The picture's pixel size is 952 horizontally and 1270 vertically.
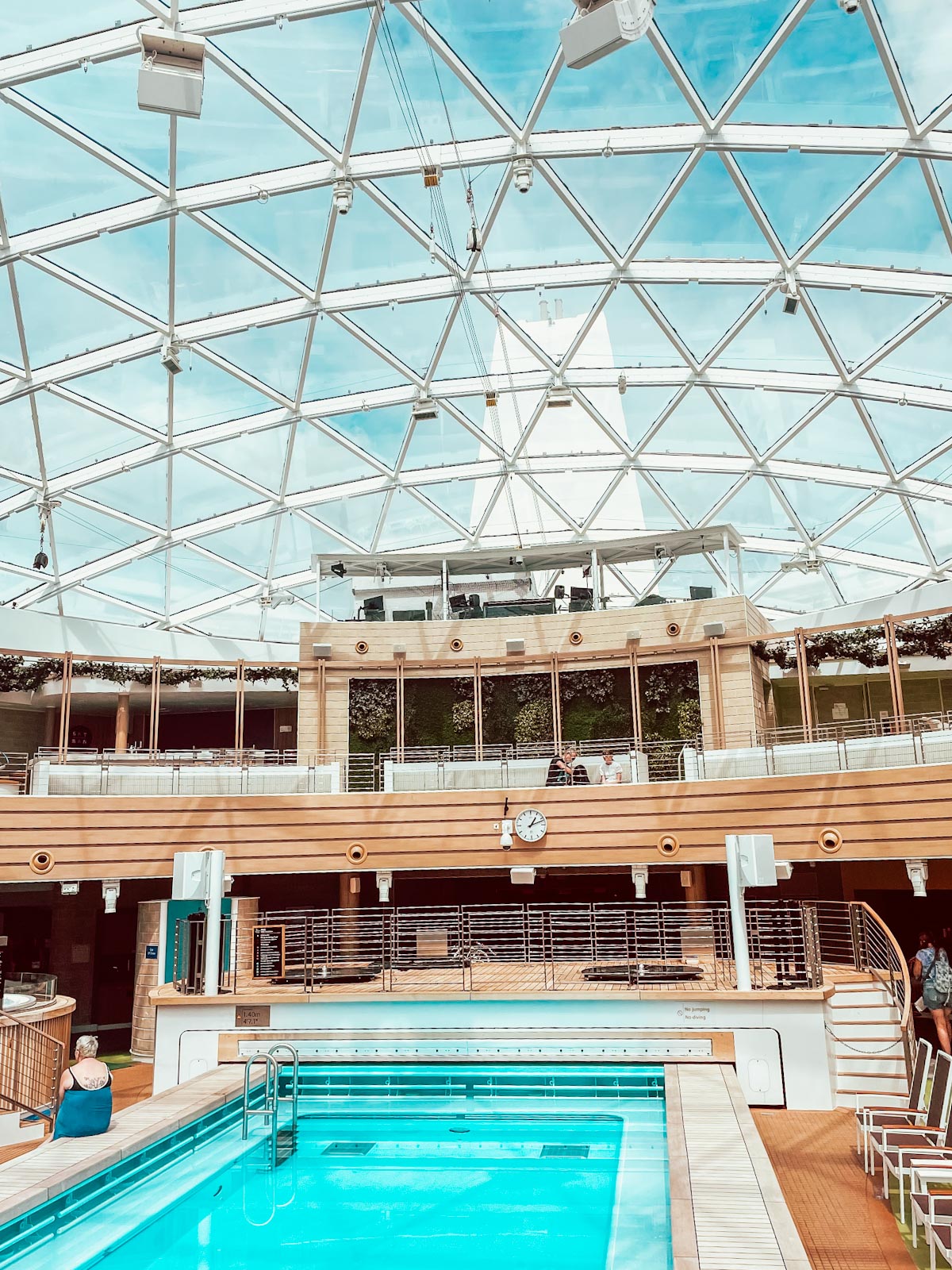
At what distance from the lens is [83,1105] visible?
9992 mm

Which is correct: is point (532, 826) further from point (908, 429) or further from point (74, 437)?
point (74, 437)

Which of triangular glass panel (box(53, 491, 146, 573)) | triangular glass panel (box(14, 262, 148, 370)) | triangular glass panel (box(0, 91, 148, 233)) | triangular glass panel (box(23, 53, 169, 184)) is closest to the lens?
triangular glass panel (box(23, 53, 169, 184))

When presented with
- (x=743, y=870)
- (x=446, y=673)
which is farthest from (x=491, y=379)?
(x=743, y=870)

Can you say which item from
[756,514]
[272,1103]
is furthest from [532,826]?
[756,514]

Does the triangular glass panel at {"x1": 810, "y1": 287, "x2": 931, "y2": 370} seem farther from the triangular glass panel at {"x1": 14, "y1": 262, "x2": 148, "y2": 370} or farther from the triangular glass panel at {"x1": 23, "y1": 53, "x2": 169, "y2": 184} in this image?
the triangular glass panel at {"x1": 14, "y1": 262, "x2": 148, "y2": 370}

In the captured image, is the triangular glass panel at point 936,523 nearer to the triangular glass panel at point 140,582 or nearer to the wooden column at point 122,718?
the triangular glass panel at point 140,582

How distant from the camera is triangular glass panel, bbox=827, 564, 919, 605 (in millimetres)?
28172

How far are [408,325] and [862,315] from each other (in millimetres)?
8796

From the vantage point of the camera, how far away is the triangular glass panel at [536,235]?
58.1 feet

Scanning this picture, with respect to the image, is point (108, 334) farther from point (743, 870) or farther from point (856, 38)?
point (743, 870)

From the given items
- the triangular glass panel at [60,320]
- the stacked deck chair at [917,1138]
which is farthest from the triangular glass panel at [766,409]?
the stacked deck chair at [917,1138]

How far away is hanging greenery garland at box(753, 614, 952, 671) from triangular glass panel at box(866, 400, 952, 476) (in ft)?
12.9

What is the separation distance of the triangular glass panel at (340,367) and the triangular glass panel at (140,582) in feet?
24.2

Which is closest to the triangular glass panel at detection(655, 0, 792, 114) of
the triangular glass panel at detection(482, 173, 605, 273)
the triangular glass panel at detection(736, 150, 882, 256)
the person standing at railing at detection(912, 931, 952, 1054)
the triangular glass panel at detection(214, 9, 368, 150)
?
the triangular glass panel at detection(736, 150, 882, 256)
